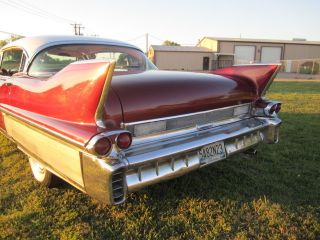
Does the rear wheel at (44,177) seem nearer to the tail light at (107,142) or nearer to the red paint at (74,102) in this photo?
the red paint at (74,102)

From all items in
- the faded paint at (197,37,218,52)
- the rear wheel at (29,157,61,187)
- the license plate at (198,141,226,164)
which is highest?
the faded paint at (197,37,218,52)

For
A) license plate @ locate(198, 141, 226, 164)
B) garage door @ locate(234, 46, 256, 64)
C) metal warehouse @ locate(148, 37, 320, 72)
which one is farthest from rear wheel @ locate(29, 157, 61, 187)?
garage door @ locate(234, 46, 256, 64)

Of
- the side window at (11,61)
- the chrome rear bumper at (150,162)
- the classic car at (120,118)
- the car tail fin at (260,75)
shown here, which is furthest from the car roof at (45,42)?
the chrome rear bumper at (150,162)

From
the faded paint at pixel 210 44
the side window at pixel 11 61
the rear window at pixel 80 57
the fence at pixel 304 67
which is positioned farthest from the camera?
the faded paint at pixel 210 44

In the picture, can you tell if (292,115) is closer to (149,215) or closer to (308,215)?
(308,215)

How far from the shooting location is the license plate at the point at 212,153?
8.90 feet

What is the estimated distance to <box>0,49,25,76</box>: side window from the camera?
389 centimetres

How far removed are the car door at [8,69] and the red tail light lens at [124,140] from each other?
1.89 meters

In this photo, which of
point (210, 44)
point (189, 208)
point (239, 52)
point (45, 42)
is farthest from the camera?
point (210, 44)

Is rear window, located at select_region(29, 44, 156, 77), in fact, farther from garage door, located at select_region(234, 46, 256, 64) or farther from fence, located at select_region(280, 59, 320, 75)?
garage door, located at select_region(234, 46, 256, 64)

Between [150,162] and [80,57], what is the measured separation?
1929 mm

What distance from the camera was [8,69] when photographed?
14.4ft

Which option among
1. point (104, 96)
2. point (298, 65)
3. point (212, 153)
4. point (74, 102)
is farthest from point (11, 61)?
point (298, 65)

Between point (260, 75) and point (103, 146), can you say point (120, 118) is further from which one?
point (260, 75)
